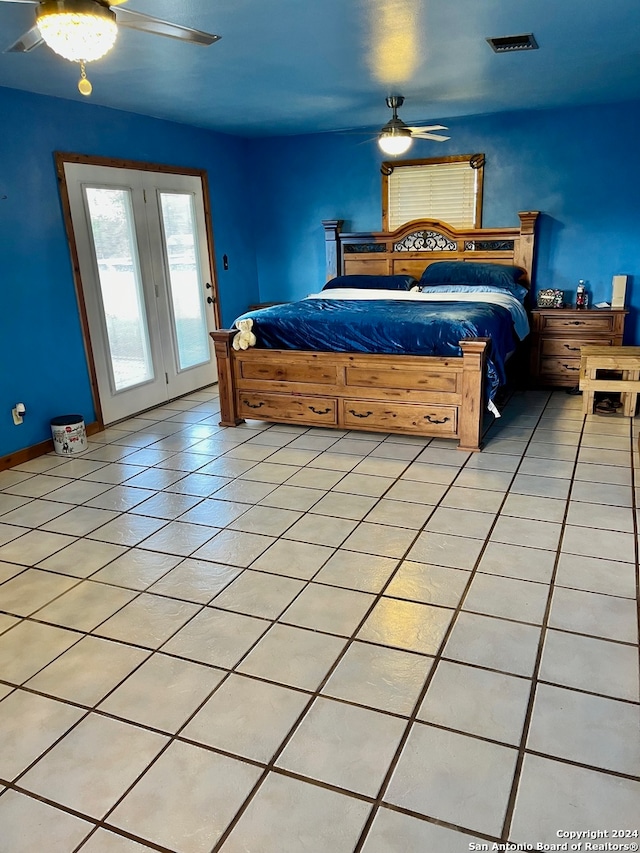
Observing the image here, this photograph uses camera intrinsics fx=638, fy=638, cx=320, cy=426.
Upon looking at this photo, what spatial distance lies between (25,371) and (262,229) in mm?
3461

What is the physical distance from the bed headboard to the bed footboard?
2124 mm

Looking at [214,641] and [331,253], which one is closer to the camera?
[214,641]

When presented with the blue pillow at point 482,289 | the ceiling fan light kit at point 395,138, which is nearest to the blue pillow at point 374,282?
the blue pillow at point 482,289

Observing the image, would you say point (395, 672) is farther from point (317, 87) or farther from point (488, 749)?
point (317, 87)

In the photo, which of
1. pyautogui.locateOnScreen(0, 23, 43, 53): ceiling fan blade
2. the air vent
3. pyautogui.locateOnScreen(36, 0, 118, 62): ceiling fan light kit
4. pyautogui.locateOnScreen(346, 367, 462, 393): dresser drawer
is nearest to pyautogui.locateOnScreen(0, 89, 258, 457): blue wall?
pyautogui.locateOnScreen(0, 23, 43, 53): ceiling fan blade

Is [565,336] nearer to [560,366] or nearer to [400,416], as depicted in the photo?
[560,366]

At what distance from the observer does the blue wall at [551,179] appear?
5.43 m

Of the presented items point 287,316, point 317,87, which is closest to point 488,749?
point 287,316

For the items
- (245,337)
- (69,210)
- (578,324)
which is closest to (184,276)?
(69,210)

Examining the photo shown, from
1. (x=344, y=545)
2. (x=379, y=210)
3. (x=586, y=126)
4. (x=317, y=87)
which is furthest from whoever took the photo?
(x=379, y=210)

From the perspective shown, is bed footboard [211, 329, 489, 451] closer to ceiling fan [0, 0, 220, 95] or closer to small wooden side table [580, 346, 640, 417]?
small wooden side table [580, 346, 640, 417]

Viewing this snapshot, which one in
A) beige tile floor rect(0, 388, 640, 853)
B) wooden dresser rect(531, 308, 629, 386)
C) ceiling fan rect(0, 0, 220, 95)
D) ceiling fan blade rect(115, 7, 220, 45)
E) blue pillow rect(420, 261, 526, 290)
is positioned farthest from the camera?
blue pillow rect(420, 261, 526, 290)

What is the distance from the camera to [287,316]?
4.73m

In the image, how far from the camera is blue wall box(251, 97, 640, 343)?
214 inches
